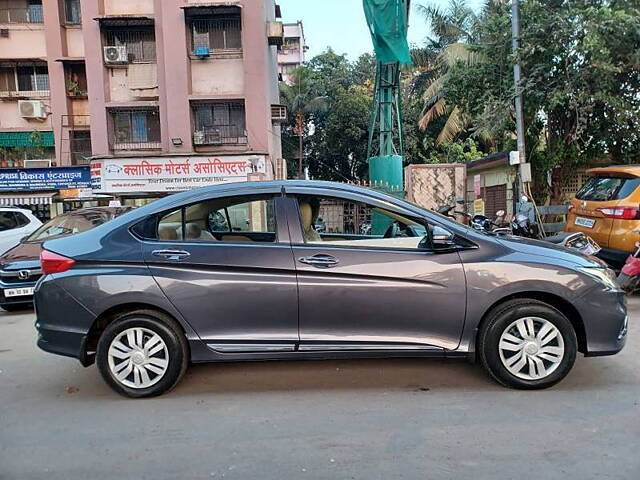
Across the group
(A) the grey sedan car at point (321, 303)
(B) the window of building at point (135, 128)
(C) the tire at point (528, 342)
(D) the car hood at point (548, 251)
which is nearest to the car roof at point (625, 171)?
(D) the car hood at point (548, 251)

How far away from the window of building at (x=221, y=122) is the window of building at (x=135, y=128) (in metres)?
1.77

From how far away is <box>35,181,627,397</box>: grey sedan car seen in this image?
3.75m

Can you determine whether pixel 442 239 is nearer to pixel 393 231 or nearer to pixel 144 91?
pixel 393 231

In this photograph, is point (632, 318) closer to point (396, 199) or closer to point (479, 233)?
point (479, 233)

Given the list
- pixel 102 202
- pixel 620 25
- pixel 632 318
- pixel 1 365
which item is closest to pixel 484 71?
pixel 620 25

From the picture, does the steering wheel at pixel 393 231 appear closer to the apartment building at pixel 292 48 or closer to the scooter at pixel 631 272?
the scooter at pixel 631 272

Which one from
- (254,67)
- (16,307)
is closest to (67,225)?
(16,307)

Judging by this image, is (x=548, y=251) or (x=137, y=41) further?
(x=137, y=41)

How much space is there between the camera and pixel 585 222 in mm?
7320

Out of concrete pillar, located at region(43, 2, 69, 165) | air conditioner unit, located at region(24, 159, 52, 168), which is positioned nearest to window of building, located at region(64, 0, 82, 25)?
concrete pillar, located at region(43, 2, 69, 165)

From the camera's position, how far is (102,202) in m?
19.9

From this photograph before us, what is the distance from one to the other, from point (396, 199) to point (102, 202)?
18416 mm

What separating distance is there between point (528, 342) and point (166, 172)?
16.6 meters

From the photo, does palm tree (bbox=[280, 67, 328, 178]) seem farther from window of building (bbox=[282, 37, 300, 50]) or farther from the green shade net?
window of building (bbox=[282, 37, 300, 50])
